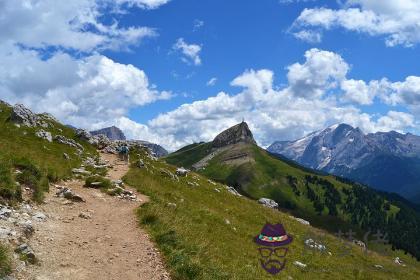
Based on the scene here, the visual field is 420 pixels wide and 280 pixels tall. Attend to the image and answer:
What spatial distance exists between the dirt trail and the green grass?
568 millimetres

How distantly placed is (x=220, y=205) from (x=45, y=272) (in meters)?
26.8

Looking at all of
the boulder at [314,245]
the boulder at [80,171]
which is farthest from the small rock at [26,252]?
the boulder at [314,245]

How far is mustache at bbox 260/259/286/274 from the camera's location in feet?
76.9

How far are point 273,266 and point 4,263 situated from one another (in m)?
16.1

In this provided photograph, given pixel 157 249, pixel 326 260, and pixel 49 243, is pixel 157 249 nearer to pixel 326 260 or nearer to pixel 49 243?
pixel 49 243

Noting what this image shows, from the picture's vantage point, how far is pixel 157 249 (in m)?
18.6

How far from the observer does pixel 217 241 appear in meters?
25.0

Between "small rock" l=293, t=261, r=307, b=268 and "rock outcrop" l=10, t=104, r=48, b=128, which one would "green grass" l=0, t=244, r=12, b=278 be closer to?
"small rock" l=293, t=261, r=307, b=268

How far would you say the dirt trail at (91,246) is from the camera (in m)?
15.1

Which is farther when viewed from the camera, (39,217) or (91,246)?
(39,217)

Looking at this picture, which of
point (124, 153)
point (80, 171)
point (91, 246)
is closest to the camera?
point (91, 246)

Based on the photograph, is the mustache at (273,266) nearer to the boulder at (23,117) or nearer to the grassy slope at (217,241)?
the grassy slope at (217,241)

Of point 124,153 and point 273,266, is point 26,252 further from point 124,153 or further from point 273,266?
point 124,153

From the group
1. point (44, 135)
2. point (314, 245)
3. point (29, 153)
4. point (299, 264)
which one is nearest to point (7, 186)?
point (29, 153)
